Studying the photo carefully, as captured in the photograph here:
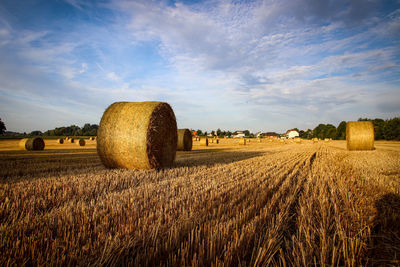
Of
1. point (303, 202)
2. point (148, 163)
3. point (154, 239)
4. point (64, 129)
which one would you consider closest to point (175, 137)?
point (148, 163)

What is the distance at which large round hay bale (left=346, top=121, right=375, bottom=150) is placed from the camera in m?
14.4

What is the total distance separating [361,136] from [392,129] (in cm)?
3247

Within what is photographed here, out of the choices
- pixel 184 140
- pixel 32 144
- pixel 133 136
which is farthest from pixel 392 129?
pixel 32 144

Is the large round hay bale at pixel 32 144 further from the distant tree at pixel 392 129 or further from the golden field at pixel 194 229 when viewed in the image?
the distant tree at pixel 392 129

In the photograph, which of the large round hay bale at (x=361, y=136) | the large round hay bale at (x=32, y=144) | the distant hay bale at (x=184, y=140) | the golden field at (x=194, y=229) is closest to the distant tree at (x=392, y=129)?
the large round hay bale at (x=361, y=136)

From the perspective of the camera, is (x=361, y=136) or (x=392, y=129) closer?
(x=361, y=136)

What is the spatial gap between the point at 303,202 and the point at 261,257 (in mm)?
1761

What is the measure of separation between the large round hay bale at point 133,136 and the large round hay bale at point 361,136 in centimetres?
1490

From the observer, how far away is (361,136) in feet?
47.8

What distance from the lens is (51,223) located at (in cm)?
206

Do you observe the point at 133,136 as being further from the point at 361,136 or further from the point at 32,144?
the point at 361,136

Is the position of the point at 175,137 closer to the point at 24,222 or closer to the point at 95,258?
the point at 24,222

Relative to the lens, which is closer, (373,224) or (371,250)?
(371,250)

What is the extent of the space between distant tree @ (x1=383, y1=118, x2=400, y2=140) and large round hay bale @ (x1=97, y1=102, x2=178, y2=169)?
46701 mm
